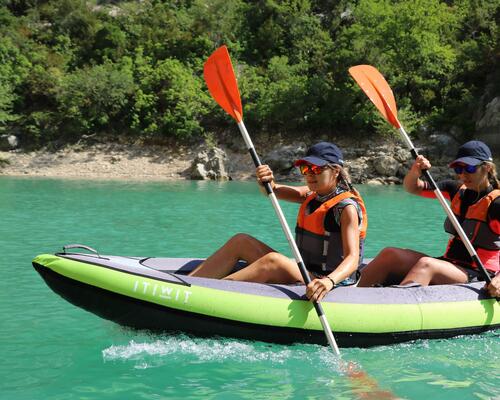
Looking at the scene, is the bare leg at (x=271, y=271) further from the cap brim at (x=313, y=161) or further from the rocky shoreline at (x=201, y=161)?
the rocky shoreline at (x=201, y=161)

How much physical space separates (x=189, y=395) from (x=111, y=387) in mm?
423

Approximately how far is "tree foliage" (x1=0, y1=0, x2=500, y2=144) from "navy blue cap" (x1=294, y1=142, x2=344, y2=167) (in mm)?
19302

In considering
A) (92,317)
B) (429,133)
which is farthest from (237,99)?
(429,133)

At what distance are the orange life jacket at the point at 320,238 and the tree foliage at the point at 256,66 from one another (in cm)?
Answer: 1930

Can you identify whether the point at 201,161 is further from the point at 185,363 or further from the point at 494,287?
the point at 185,363

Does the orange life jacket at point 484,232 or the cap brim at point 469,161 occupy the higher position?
the cap brim at point 469,161

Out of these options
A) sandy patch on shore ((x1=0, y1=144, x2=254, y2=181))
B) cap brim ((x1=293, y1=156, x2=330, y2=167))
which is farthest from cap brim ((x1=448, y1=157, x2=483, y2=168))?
sandy patch on shore ((x1=0, y1=144, x2=254, y2=181))

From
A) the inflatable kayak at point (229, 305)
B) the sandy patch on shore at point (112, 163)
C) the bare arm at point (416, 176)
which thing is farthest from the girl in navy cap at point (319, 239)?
the sandy patch on shore at point (112, 163)

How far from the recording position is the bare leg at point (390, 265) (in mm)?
4145

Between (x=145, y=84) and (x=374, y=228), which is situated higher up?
(x=145, y=84)

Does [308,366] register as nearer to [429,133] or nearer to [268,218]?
[268,218]

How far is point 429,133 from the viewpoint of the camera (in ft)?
74.1

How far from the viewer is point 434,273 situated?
13.1ft

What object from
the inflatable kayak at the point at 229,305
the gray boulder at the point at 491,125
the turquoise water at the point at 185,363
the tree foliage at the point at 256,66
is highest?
the tree foliage at the point at 256,66
